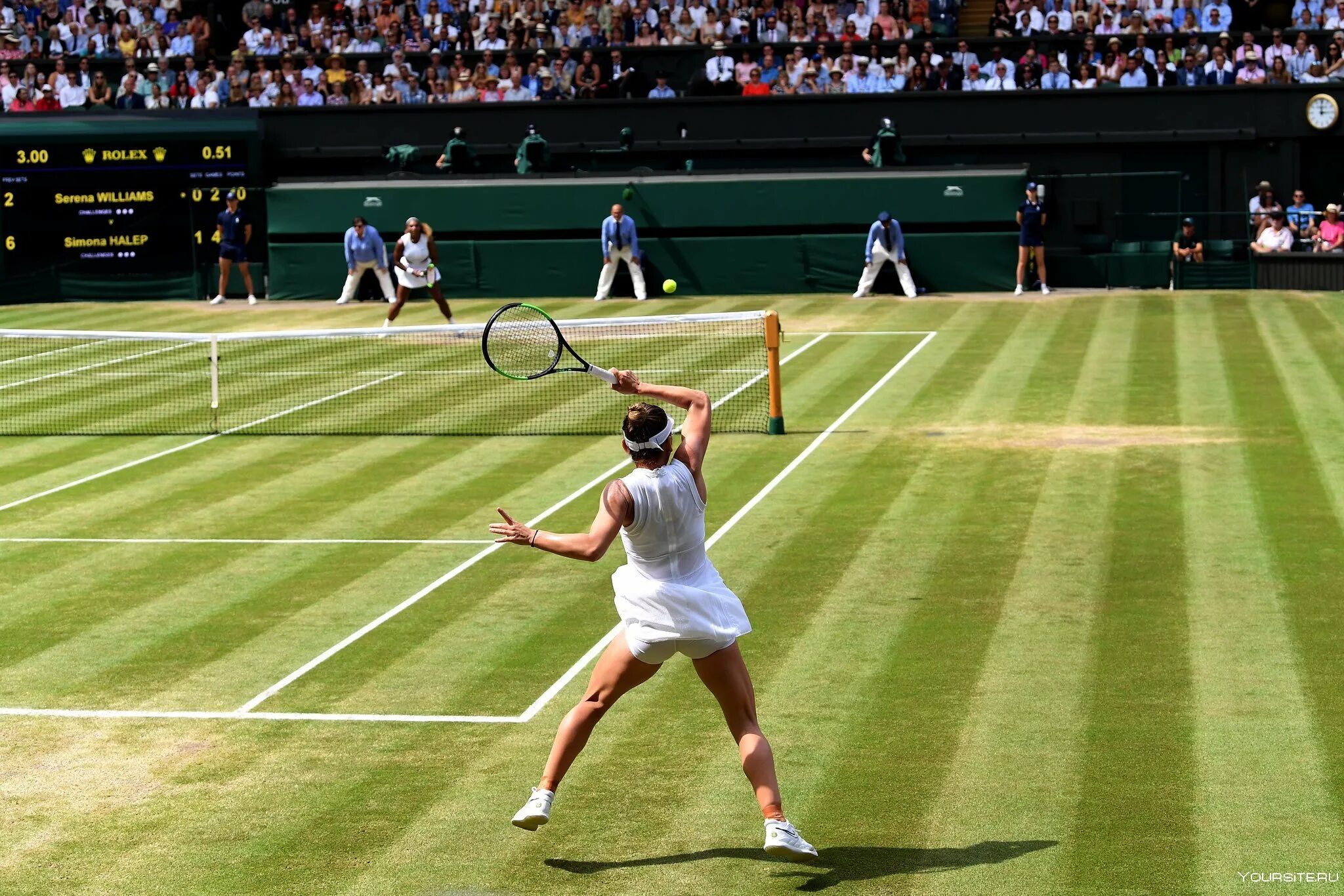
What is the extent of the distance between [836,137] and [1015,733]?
97.3ft

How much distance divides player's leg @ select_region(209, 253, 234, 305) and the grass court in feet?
53.1

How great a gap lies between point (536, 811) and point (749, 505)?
348 inches

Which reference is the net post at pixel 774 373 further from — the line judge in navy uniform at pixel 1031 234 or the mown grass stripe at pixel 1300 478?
the line judge in navy uniform at pixel 1031 234

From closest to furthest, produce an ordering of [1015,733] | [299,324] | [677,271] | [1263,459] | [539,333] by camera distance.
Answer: [1015,733] → [539,333] → [1263,459] → [299,324] → [677,271]

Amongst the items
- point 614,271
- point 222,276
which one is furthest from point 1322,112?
point 222,276

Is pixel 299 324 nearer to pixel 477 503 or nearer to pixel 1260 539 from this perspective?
pixel 477 503

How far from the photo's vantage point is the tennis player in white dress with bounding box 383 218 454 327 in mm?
29453

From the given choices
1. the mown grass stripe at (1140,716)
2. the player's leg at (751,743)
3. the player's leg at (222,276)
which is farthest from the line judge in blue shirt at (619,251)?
the player's leg at (751,743)

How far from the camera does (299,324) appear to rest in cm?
3350

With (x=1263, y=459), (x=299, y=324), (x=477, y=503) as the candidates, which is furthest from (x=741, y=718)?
(x=299, y=324)

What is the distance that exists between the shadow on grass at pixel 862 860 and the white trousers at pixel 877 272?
28229mm

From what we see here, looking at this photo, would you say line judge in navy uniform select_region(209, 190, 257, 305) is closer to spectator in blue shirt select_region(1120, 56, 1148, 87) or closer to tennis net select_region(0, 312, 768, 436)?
tennis net select_region(0, 312, 768, 436)

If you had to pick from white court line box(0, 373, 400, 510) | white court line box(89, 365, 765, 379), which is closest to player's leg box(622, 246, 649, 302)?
white court line box(89, 365, 765, 379)

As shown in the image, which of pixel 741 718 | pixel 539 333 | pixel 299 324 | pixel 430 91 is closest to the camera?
pixel 741 718
